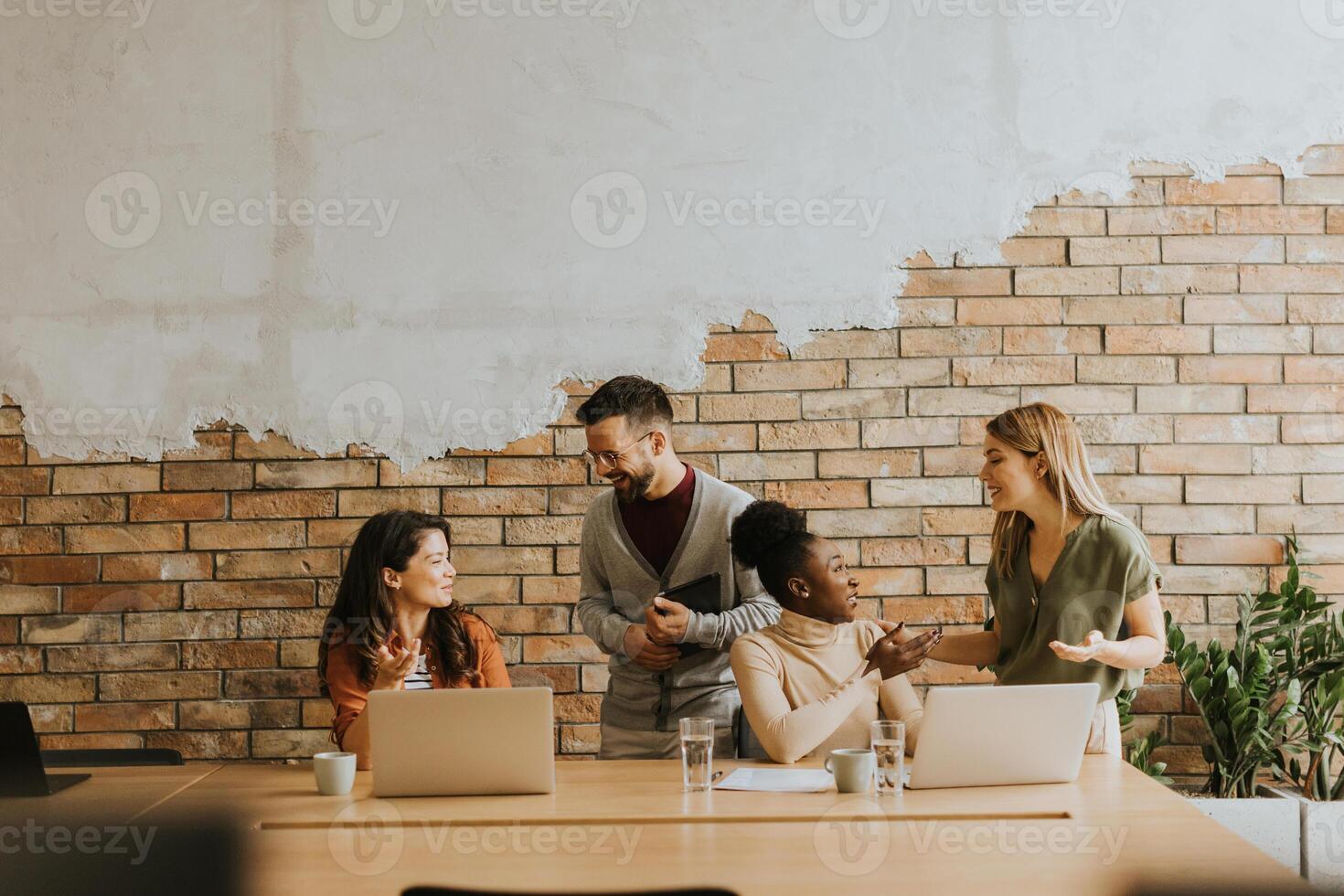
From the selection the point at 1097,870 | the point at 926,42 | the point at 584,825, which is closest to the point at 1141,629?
the point at 1097,870

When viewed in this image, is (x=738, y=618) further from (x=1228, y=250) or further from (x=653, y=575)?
(x=1228, y=250)

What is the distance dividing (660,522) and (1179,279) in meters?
1.69

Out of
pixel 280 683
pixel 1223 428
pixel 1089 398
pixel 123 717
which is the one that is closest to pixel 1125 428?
pixel 1089 398

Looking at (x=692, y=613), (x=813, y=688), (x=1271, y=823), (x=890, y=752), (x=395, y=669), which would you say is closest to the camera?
(x=890, y=752)

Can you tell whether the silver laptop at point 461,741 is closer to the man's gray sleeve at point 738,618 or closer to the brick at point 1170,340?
the man's gray sleeve at point 738,618

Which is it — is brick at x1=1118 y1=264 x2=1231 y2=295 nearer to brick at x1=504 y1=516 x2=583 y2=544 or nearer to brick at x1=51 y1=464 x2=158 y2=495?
brick at x1=504 y1=516 x2=583 y2=544

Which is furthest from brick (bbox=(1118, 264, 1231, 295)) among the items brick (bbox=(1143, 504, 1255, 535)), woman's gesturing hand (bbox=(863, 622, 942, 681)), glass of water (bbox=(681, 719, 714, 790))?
glass of water (bbox=(681, 719, 714, 790))

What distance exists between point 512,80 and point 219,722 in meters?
2.07

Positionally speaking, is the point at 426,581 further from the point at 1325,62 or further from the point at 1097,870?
the point at 1325,62

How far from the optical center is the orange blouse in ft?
8.04

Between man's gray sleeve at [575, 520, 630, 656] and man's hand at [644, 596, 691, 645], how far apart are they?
139 millimetres

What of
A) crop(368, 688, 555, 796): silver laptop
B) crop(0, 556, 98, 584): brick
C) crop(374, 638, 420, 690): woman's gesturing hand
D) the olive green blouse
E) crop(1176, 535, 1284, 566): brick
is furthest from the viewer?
crop(0, 556, 98, 584): brick

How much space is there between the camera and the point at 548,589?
3361mm

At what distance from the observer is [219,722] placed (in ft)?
11.1
